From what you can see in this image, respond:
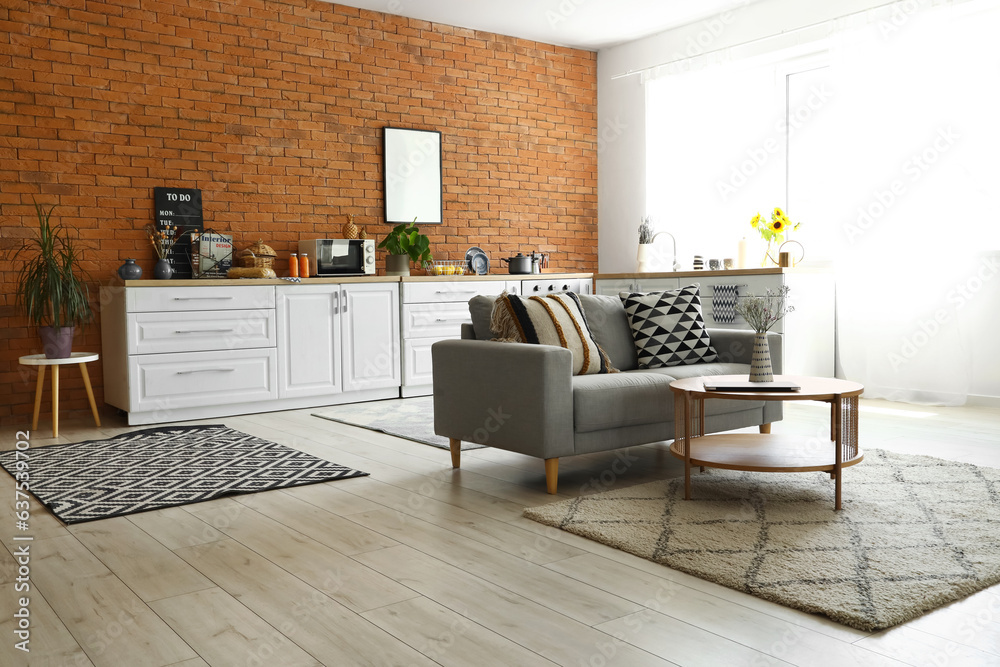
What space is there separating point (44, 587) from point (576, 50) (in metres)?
6.53

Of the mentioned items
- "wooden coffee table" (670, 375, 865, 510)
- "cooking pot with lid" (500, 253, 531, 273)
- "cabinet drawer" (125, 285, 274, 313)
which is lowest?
"wooden coffee table" (670, 375, 865, 510)

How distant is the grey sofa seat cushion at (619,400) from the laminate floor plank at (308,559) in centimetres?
115

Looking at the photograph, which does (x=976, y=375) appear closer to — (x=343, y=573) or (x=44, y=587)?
(x=343, y=573)

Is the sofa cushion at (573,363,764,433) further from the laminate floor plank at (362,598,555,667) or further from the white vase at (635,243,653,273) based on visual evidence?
the white vase at (635,243,653,273)

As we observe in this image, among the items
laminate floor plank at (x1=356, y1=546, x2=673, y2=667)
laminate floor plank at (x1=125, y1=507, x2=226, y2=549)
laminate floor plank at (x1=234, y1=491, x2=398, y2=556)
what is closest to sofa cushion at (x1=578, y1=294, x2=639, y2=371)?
laminate floor plank at (x1=234, y1=491, x2=398, y2=556)

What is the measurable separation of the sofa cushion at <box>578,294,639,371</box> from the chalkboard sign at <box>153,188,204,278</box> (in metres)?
2.87

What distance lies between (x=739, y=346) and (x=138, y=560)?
9.53 ft

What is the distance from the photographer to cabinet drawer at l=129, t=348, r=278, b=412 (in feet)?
16.2

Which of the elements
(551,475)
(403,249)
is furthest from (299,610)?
(403,249)

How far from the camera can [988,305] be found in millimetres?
5258

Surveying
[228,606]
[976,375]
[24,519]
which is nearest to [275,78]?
[24,519]

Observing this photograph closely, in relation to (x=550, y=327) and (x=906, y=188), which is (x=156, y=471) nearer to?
(x=550, y=327)

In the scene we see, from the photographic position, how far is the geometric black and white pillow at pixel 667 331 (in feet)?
13.4

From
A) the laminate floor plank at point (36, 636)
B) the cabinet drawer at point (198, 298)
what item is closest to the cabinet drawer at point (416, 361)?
the cabinet drawer at point (198, 298)
